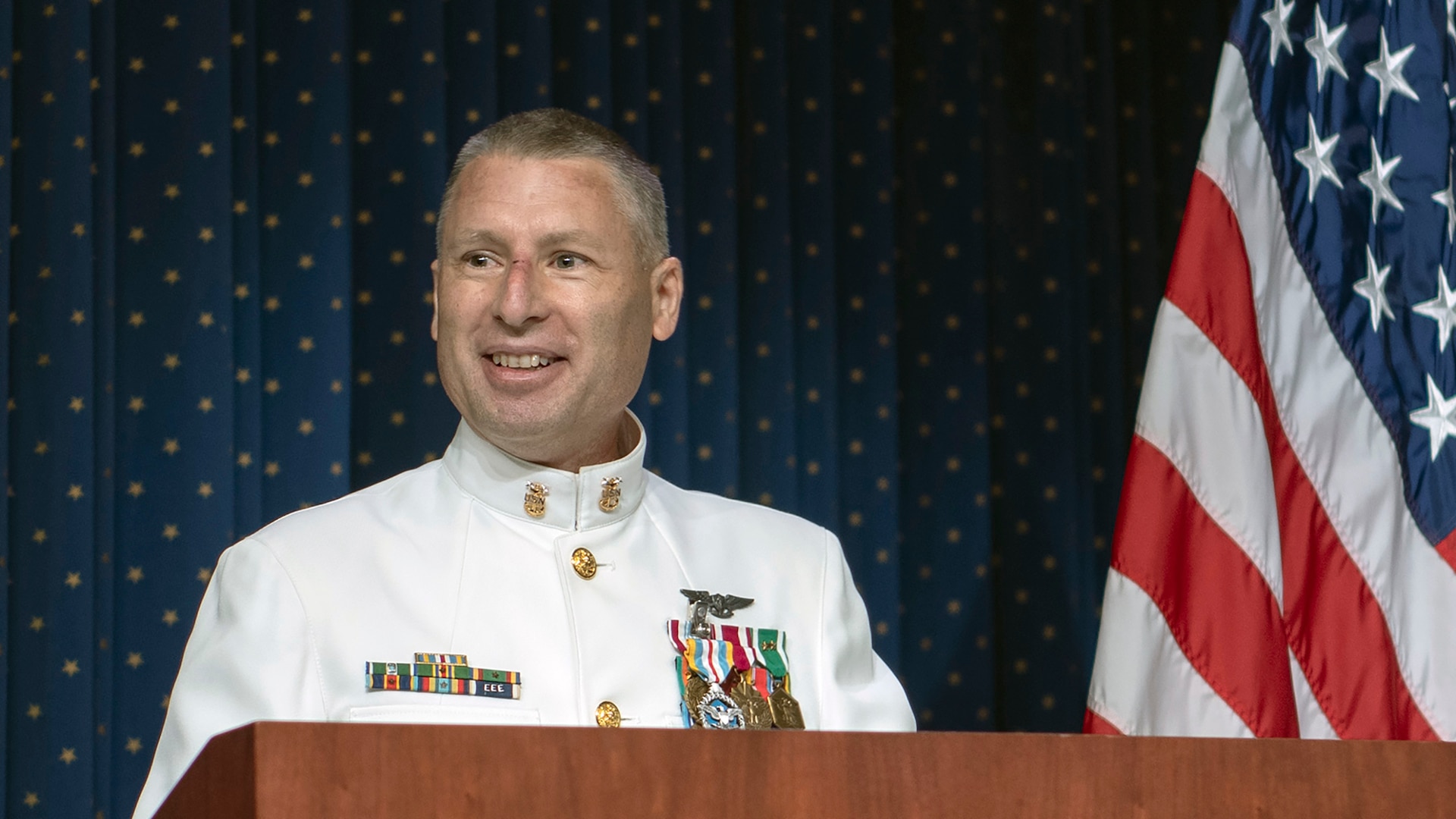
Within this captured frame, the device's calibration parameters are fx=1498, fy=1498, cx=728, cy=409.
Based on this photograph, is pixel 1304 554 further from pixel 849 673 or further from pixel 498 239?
pixel 498 239

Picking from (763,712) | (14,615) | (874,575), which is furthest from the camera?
(874,575)

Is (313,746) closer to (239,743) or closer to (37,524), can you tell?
(239,743)

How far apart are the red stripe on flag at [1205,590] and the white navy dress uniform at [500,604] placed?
56cm

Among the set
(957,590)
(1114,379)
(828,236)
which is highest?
(828,236)

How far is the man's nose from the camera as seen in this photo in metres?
1.67

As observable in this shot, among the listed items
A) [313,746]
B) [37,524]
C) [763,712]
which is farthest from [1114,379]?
[313,746]

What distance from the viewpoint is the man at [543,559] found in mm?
1563

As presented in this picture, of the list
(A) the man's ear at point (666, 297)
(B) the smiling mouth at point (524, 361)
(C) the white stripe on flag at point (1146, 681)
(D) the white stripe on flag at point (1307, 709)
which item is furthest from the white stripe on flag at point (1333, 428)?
(B) the smiling mouth at point (524, 361)

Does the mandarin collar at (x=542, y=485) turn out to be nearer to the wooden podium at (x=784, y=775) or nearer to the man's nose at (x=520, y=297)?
the man's nose at (x=520, y=297)

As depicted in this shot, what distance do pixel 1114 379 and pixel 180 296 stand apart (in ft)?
5.92

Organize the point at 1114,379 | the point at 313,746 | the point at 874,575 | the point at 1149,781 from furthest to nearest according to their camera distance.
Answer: the point at 1114,379 < the point at 874,575 < the point at 1149,781 < the point at 313,746

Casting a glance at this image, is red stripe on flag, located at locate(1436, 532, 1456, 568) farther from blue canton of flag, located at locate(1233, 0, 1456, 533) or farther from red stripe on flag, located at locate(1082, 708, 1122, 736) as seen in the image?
red stripe on flag, located at locate(1082, 708, 1122, 736)

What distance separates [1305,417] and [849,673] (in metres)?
0.86

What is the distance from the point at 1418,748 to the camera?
34.9 inches
